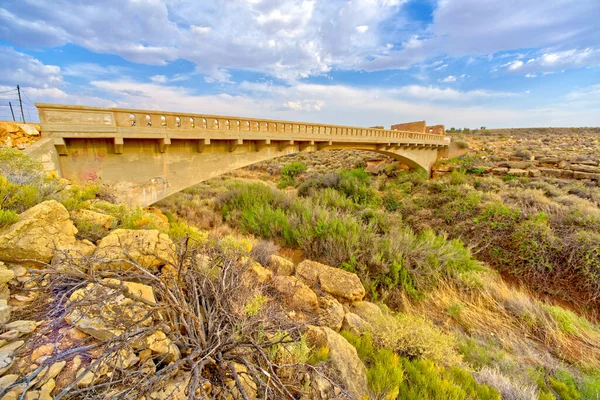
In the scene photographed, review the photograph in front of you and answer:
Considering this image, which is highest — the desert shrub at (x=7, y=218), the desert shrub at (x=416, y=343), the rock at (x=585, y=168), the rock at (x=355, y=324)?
the desert shrub at (x=7, y=218)

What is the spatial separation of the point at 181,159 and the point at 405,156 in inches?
537

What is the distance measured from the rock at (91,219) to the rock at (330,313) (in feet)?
10.5

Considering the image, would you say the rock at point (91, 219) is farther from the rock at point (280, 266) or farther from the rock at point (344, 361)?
the rock at point (344, 361)

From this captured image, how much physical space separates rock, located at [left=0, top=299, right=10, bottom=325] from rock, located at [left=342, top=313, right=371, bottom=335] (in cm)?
322

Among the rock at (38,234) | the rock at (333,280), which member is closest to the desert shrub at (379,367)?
the rock at (333,280)

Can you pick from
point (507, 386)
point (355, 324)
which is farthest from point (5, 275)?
point (507, 386)

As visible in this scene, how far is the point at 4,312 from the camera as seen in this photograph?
1.70 meters

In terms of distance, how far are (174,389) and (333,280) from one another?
3195mm

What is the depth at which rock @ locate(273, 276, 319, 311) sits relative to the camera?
338cm

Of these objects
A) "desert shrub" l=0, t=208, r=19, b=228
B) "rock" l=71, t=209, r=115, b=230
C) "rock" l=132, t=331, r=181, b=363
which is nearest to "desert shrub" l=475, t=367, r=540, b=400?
"rock" l=132, t=331, r=181, b=363

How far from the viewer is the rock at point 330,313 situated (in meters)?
3.14

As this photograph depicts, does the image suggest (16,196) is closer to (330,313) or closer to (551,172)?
(330,313)

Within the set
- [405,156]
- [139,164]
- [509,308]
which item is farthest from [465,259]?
[405,156]

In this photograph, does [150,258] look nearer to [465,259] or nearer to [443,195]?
[465,259]
